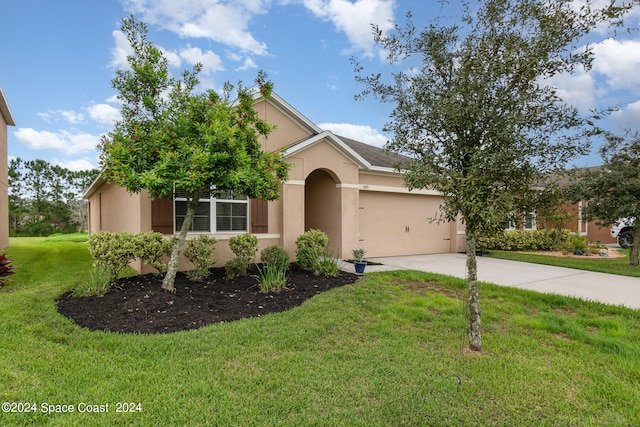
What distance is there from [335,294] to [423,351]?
103 inches

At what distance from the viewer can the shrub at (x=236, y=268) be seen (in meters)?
7.59

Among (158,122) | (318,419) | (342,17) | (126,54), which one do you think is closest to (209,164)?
(158,122)

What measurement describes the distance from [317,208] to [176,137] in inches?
242

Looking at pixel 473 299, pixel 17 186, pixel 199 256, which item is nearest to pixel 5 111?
pixel 199 256

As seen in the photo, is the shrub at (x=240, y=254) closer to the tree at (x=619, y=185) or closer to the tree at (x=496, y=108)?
the tree at (x=496, y=108)

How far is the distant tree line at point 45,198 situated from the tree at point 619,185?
129 feet

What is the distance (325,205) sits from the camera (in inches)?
431

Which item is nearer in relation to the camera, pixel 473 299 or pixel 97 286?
pixel 473 299

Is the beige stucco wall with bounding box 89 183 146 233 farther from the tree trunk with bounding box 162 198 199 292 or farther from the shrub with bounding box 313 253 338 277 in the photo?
the shrub with bounding box 313 253 338 277

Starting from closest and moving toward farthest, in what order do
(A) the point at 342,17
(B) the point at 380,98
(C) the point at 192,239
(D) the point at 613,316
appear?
(B) the point at 380,98
(D) the point at 613,316
(C) the point at 192,239
(A) the point at 342,17

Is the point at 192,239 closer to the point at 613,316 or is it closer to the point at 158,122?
the point at 158,122

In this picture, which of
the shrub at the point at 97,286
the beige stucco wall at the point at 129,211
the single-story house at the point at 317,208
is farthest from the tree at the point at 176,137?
the single-story house at the point at 317,208

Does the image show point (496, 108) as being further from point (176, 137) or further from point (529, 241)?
point (529, 241)

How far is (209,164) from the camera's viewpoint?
18.1 feet
